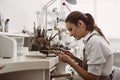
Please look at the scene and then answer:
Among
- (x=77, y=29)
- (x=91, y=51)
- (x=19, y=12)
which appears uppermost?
(x=19, y=12)

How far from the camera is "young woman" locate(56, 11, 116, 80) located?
134 cm

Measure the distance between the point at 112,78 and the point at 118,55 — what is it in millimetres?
2607

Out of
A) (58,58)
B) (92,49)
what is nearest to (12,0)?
(58,58)

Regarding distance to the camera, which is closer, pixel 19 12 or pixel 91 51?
pixel 91 51

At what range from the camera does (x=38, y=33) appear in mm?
2033

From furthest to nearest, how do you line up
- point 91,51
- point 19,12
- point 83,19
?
point 19,12 → point 83,19 → point 91,51

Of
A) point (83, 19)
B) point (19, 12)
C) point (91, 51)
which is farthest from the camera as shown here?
point (19, 12)

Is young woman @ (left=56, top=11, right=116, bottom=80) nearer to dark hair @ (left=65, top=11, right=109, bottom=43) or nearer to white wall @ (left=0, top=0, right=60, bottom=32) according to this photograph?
dark hair @ (left=65, top=11, right=109, bottom=43)

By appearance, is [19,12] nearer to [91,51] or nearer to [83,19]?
[83,19]

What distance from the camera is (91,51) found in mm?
1362

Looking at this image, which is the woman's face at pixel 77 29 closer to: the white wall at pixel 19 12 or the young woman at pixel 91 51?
the young woman at pixel 91 51

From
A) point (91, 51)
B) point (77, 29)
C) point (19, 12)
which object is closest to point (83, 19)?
point (77, 29)

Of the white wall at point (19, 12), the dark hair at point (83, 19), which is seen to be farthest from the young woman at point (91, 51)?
the white wall at point (19, 12)

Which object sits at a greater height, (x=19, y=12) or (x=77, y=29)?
(x=19, y=12)
